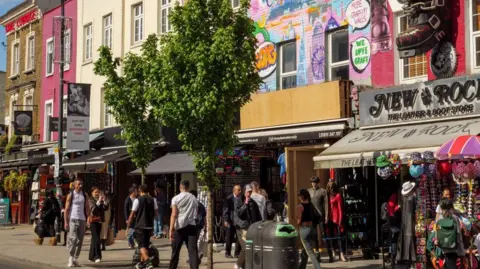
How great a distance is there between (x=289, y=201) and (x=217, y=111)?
176 inches

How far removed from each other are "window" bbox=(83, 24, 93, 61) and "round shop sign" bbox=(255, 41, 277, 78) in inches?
455

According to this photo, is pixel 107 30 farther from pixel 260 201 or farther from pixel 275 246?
pixel 275 246

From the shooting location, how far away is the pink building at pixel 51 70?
3145cm

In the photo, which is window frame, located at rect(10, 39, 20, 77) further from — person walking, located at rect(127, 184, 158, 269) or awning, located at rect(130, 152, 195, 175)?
person walking, located at rect(127, 184, 158, 269)

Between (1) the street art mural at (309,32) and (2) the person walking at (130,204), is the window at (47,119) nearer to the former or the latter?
(1) the street art mural at (309,32)

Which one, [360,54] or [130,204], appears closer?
[130,204]

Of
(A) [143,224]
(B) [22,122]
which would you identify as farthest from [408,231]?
(B) [22,122]

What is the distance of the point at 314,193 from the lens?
50.9 ft

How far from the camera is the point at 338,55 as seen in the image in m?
19.1

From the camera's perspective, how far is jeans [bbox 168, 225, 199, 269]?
13.1m

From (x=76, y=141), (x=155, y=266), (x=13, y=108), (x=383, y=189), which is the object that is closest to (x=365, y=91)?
(x=383, y=189)

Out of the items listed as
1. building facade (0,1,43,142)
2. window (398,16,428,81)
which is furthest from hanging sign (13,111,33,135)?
window (398,16,428,81)

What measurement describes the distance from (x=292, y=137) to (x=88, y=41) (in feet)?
49.4

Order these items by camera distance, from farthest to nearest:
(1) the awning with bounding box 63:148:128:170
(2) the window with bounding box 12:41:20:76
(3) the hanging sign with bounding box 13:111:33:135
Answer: (2) the window with bounding box 12:41:20:76 → (3) the hanging sign with bounding box 13:111:33:135 → (1) the awning with bounding box 63:148:128:170
